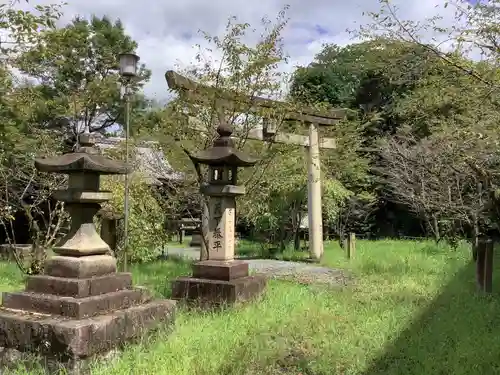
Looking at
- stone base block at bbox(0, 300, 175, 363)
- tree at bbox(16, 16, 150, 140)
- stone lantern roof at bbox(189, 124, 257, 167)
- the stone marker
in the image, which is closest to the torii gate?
stone lantern roof at bbox(189, 124, 257, 167)

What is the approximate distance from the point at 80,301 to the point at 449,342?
4.19 metres

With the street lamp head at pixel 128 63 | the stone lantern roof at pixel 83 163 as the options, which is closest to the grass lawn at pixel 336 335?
the stone lantern roof at pixel 83 163

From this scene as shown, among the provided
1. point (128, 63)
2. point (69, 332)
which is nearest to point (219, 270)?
point (69, 332)

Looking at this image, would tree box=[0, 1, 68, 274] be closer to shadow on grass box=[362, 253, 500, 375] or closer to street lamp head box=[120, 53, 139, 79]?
street lamp head box=[120, 53, 139, 79]

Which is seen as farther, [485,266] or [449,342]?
[485,266]

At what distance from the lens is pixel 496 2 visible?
177 inches

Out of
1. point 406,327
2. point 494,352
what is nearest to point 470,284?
point 406,327

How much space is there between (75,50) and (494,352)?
878 inches

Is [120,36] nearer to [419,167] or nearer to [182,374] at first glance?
[419,167]

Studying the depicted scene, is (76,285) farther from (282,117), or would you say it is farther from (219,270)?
(282,117)

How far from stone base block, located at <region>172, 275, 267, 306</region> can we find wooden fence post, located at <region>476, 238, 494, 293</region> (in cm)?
400

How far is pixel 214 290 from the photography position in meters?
7.73

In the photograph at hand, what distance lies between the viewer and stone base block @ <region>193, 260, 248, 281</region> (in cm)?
792

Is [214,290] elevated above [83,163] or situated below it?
below
